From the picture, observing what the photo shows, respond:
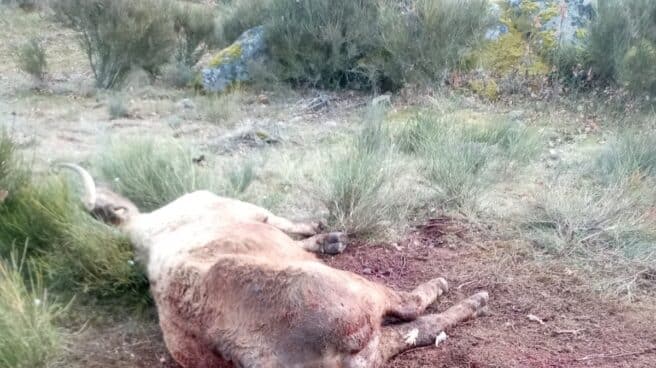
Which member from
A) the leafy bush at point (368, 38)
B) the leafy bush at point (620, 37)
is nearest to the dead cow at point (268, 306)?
the leafy bush at point (620, 37)

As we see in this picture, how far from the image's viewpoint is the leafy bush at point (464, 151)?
20.6 ft

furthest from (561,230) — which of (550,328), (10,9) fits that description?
(10,9)

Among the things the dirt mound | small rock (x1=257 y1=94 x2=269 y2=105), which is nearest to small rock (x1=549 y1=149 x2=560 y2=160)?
the dirt mound

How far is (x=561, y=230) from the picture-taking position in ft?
17.9

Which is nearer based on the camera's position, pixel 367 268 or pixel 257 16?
pixel 367 268

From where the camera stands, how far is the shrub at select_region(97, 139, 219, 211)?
601 cm

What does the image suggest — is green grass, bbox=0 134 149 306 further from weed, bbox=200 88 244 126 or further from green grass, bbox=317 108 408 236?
weed, bbox=200 88 244 126

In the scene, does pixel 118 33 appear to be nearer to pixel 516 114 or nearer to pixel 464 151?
pixel 516 114

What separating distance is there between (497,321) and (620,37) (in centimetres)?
727

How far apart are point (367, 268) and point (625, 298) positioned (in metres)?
1.66

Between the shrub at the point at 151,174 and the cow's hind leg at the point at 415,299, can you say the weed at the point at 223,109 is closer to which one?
the shrub at the point at 151,174

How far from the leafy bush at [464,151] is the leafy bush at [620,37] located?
109 inches

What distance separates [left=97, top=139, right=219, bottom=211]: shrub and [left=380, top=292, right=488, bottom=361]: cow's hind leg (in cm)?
243

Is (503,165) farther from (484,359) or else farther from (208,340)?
(208,340)
